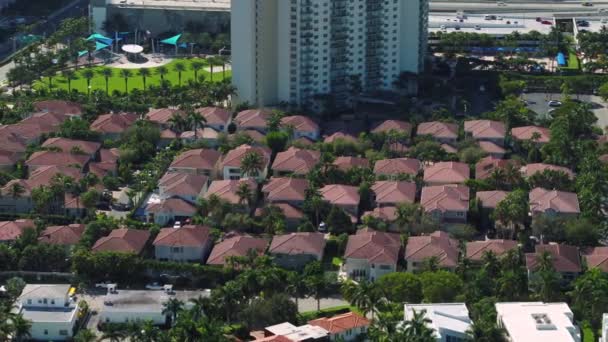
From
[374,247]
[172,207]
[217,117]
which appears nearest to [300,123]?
[217,117]

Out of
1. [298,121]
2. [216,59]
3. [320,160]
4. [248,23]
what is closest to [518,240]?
[320,160]

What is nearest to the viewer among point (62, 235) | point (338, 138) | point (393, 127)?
point (62, 235)

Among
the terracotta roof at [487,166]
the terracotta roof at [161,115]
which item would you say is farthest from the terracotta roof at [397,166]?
the terracotta roof at [161,115]

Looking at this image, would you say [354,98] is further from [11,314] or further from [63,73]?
[11,314]

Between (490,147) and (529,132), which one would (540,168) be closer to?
(490,147)

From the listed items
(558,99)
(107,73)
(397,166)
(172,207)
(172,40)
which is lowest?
(172,207)

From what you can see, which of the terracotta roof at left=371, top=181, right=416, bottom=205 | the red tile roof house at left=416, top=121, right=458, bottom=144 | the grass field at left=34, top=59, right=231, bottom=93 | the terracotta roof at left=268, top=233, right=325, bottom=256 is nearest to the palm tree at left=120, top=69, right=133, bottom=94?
the grass field at left=34, top=59, right=231, bottom=93
